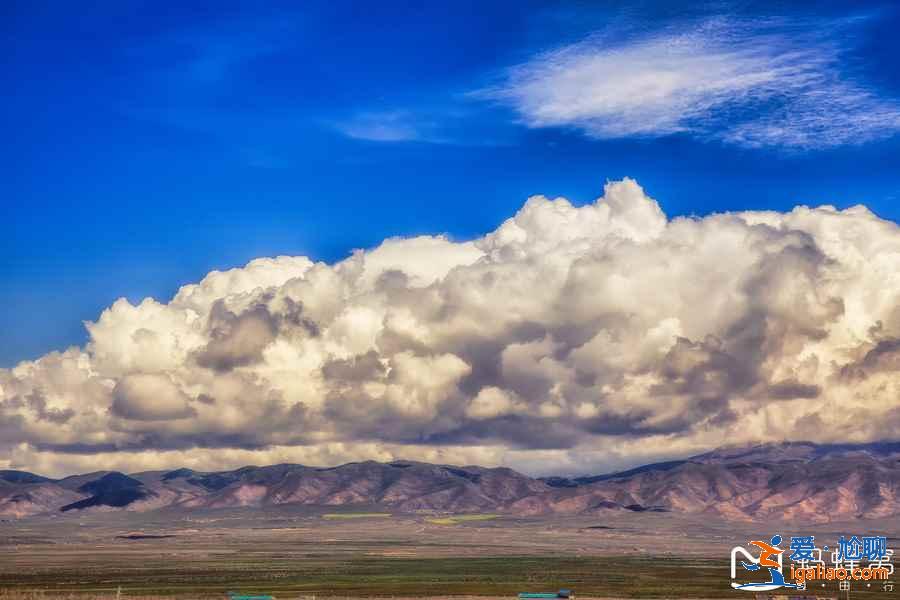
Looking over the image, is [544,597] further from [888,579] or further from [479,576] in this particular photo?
[888,579]

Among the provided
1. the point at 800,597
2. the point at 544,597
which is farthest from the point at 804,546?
the point at 544,597

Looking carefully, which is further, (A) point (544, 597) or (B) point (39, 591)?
(B) point (39, 591)

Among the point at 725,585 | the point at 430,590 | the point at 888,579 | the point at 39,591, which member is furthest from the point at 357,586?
the point at 888,579

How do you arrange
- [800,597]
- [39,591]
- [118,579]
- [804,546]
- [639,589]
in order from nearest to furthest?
[804,546]
[800,597]
[39,591]
[639,589]
[118,579]

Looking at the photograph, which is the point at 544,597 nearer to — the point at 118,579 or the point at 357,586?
the point at 357,586

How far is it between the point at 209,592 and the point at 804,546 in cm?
8017

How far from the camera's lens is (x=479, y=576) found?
198 m

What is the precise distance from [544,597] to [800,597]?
110 ft

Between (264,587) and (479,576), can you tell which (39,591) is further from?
(479,576)

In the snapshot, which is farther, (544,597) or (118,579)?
(118,579)

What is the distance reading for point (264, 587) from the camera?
171m

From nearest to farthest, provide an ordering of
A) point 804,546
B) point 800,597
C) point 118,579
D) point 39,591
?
point 804,546 → point 800,597 → point 39,591 → point 118,579

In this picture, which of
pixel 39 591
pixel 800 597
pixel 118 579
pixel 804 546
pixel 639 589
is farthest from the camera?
pixel 118 579

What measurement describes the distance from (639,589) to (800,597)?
97.3 ft
